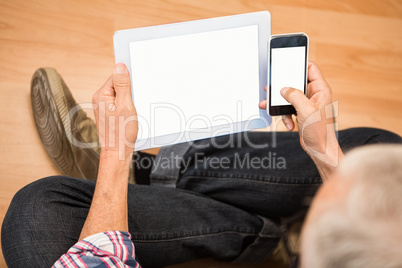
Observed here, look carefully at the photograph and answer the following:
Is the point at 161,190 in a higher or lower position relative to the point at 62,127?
lower

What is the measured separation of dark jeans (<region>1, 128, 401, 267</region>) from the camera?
1.65ft

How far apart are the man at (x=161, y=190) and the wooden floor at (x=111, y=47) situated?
0.07 m

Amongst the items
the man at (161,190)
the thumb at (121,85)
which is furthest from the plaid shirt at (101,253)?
the thumb at (121,85)

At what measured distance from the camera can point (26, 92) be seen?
79cm

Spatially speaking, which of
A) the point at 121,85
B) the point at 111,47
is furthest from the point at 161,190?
the point at 111,47

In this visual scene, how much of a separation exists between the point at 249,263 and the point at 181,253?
162 mm

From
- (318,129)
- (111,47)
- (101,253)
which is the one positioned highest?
(111,47)

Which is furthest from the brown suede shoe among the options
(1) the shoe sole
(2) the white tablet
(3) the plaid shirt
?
(3) the plaid shirt

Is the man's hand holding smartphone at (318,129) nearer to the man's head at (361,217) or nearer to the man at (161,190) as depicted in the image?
the man at (161,190)

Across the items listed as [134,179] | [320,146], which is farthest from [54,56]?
[320,146]

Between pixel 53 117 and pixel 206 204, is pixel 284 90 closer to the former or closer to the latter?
pixel 206 204

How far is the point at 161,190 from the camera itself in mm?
615

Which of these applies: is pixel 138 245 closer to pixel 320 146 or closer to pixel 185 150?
pixel 185 150

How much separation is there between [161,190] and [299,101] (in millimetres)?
265
